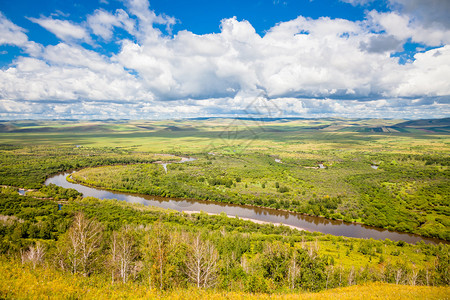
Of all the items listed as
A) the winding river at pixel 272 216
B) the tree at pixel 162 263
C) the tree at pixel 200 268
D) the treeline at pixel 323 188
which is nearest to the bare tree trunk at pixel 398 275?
the winding river at pixel 272 216

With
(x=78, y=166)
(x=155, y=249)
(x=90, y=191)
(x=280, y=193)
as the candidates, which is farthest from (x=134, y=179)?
(x=155, y=249)

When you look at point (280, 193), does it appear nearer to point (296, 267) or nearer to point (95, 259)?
point (296, 267)

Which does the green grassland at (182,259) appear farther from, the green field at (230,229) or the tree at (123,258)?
the tree at (123,258)

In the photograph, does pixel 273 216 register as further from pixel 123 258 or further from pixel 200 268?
pixel 123 258

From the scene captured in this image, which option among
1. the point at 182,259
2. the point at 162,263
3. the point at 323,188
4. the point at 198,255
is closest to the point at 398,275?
the point at 198,255

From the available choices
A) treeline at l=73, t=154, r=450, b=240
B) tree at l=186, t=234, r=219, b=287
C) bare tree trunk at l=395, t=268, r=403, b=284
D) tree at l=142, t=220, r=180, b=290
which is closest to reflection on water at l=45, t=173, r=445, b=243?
treeline at l=73, t=154, r=450, b=240

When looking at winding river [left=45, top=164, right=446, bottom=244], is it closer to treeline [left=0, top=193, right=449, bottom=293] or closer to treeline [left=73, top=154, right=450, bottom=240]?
treeline [left=73, top=154, right=450, bottom=240]
